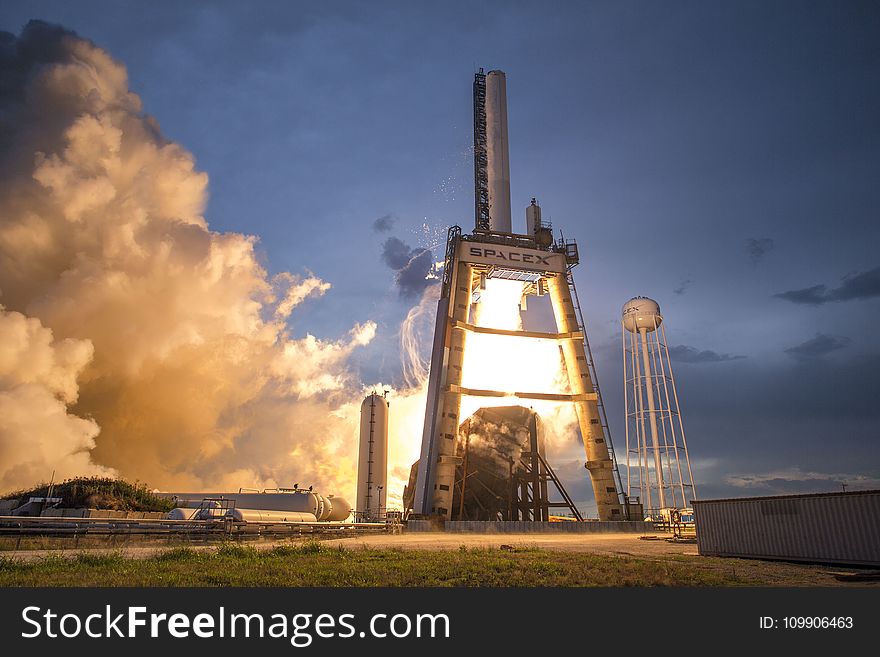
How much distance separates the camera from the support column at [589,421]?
4481 cm

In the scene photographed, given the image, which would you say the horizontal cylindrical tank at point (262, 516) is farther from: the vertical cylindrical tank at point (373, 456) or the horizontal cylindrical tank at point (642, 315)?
the horizontal cylindrical tank at point (642, 315)

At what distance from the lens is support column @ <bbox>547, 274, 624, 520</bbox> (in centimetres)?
4481

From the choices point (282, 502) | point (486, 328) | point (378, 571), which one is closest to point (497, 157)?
point (486, 328)

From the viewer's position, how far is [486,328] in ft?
155

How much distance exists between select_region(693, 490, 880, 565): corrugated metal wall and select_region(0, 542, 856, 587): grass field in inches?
63.5

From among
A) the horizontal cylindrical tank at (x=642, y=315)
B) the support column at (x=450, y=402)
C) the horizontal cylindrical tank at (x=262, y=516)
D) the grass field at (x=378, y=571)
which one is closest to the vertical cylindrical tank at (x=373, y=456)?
the support column at (x=450, y=402)

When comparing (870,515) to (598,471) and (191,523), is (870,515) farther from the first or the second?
(598,471)

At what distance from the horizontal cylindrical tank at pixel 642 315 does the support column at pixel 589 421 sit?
9145 millimetres

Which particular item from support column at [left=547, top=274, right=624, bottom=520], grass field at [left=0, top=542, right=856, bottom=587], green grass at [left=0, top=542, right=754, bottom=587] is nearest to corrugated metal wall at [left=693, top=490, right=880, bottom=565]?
grass field at [left=0, top=542, right=856, bottom=587]

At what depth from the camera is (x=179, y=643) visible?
6.86 m

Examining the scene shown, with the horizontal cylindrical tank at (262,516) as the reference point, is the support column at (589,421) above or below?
above

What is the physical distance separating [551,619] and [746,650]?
231cm

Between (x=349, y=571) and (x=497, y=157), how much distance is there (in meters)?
44.2

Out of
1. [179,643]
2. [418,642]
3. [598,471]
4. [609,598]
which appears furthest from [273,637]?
[598,471]
